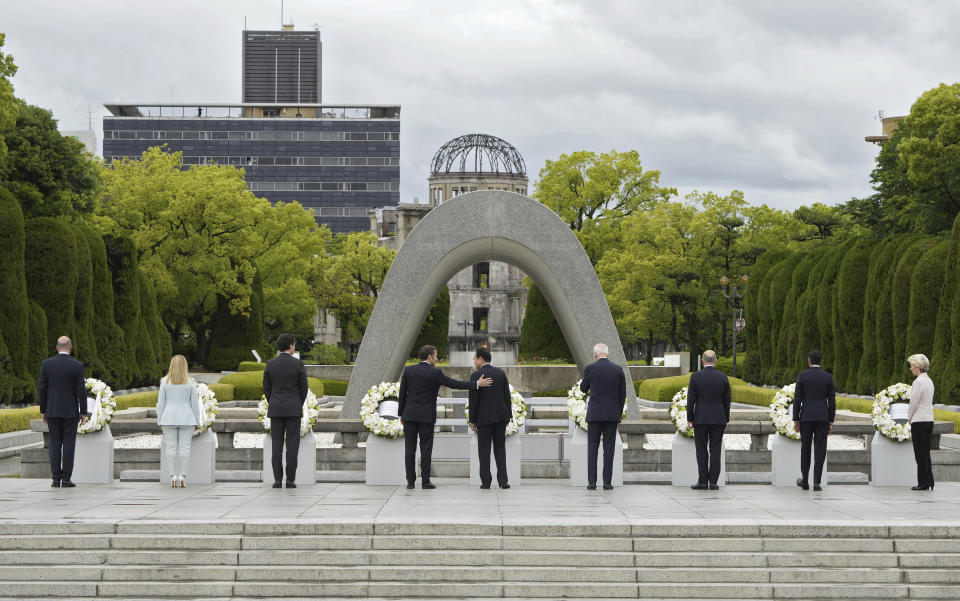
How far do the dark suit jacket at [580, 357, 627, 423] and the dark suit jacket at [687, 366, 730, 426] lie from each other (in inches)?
32.8

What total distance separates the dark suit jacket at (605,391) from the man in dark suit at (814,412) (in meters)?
2.04

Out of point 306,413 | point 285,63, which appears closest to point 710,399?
point 306,413

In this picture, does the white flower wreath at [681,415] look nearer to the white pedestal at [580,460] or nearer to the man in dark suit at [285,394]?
the white pedestal at [580,460]

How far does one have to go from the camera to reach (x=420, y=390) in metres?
12.2

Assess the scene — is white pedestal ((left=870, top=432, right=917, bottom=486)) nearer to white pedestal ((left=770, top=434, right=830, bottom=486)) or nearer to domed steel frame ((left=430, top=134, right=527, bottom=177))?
white pedestal ((left=770, top=434, right=830, bottom=486))

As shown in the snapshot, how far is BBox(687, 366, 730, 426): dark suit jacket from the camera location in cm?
1236

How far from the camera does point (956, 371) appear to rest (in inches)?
901


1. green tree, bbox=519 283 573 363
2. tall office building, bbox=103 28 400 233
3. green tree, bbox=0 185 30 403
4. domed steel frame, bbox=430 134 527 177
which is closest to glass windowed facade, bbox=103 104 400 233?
tall office building, bbox=103 28 400 233

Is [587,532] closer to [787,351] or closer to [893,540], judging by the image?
[893,540]

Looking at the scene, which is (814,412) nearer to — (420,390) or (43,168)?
(420,390)

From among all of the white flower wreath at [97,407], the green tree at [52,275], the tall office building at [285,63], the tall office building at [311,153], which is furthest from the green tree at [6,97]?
the tall office building at [285,63]

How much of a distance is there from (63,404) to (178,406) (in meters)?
1.36

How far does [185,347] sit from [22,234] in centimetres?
2858

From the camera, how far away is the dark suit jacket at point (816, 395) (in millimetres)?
12438
